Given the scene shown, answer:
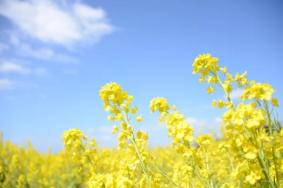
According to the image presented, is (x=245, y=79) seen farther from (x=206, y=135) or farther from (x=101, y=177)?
(x=101, y=177)

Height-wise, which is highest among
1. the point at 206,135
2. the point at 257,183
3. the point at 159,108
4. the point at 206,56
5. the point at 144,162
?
the point at 206,56

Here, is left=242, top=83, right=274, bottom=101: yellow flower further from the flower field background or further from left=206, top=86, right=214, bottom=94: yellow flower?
left=206, top=86, right=214, bottom=94: yellow flower

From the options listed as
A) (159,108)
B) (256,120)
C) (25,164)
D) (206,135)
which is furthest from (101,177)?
(25,164)

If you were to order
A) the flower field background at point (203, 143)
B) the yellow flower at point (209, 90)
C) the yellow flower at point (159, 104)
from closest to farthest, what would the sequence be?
the flower field background at point (203, 143) → the yellow flower at point (209, 90) → the yellow flower at point (159, 104)

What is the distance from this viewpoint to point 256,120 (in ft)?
6.28

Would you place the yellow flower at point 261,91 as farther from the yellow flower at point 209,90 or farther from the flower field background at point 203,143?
the yellow flower at point 209,90

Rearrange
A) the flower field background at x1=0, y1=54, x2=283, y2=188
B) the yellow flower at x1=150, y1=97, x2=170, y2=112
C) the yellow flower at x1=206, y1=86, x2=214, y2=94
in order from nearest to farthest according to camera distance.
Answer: the flower field background at x1=0, y1=54, x2=283, y2=188 < the yellow flower at x1=206, y1=86, x2=214, y2=94 < the yellow flower at x1=150, y1=97, x2=170, y2=112

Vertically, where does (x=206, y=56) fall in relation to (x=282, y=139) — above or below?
above

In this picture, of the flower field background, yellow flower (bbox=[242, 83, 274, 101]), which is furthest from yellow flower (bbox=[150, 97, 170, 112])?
yellow flower (bbox=[242, 83, 274, 101])

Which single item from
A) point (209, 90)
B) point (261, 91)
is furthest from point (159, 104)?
point (261, 91)

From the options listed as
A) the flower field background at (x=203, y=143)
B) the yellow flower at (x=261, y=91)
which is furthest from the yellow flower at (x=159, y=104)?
the yellow flower at (x=261, y=91)

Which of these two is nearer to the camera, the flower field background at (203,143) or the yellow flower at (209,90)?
the flower field background at (203,143)

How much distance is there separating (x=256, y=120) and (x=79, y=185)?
978cm

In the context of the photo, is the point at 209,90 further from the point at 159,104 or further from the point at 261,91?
the point at 261,91
